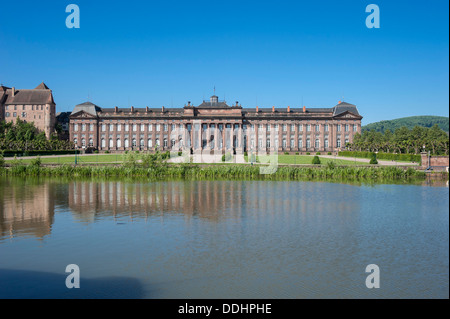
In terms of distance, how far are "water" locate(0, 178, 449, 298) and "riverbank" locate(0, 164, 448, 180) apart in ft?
33.5

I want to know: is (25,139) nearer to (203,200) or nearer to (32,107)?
(32,107)

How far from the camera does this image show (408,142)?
155ft

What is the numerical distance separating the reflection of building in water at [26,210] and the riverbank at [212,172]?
6.58m

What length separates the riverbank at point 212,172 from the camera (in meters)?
30.8

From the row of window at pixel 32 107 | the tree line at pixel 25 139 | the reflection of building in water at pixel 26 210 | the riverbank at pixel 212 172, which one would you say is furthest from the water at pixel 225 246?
the row of window at pixel 32 107

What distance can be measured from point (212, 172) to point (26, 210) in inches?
636

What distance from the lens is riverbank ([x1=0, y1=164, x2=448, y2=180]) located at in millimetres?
30750

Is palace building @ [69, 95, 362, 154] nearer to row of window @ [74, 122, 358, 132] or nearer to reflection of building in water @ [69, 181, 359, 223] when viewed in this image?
row of window @ [74, 122, 358, 132]

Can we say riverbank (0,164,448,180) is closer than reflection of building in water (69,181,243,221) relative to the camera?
No

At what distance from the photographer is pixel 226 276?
928 centimetres

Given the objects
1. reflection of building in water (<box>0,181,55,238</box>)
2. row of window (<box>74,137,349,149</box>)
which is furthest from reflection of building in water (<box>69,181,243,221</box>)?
row of window (<box>74,137,349,149</box>)

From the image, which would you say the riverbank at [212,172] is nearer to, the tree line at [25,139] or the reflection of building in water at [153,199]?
the reflection of building in water at [153,199]
